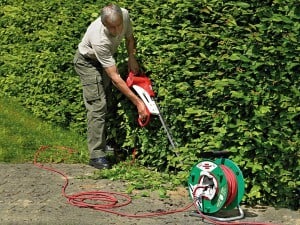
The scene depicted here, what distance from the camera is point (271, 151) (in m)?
5.66

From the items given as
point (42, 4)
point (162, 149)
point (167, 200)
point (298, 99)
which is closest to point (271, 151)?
point (298, 99)

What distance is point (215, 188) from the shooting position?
539 cm

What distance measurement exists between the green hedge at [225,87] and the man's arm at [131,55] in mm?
66

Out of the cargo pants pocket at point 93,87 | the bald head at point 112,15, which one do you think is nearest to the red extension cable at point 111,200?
the cargo pants pocket at point 93,87

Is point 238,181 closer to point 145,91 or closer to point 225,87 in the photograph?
point 225,87

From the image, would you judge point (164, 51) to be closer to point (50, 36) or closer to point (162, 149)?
point (162, 149)

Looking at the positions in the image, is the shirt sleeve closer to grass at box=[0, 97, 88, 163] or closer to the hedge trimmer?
the hedge trimmer

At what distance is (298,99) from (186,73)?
1134 millimetres

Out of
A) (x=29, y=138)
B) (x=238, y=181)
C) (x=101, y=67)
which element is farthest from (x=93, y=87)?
(x=238, y=181)

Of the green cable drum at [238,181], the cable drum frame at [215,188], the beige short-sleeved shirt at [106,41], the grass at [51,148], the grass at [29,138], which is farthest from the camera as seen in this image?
the grass at [29,138]

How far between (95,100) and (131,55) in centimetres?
68

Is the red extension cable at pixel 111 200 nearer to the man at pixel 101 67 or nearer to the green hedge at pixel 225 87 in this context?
the green hedge at pixel 225 87

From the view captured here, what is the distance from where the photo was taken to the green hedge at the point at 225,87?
216 inches

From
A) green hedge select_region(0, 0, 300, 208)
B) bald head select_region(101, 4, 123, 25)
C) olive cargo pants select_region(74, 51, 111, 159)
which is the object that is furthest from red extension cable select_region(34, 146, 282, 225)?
bald head select_region(101, 4, 123, 25)
